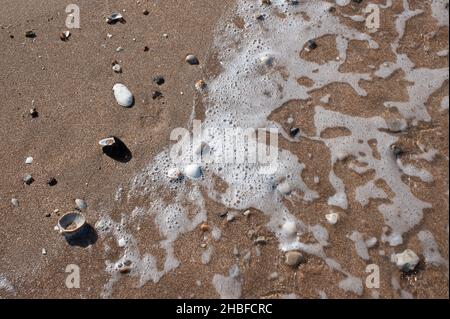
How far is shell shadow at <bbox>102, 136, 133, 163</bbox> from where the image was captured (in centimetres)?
417

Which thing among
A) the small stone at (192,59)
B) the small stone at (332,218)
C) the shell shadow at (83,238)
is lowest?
the small stone at (332,218)

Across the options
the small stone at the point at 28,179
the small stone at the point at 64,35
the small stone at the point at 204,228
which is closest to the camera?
the small stone at the point at 204,228

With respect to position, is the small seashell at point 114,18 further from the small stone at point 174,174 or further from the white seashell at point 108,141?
the small stone at point 174,174

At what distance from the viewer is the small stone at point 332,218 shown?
3.82 metres

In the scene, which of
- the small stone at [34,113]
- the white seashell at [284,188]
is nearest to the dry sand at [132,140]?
the small stone at [34,113]

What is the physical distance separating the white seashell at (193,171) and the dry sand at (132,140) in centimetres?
29

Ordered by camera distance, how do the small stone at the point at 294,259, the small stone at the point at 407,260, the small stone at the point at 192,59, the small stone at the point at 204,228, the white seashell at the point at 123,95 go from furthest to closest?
the small stone at the point at 192,59 → the white seashell at the point at 123,95 → the small stone at the point at 204,228 → the small stone at the point at 294,259 → the small stone at the point at 407,260

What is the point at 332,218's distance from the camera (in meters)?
3.83

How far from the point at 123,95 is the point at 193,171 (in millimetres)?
967

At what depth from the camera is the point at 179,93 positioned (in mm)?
4410

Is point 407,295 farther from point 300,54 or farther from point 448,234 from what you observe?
point 300,54

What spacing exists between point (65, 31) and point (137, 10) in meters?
0.73

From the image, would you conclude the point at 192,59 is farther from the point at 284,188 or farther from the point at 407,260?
the point at 407,260

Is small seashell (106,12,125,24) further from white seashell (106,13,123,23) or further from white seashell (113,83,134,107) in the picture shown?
white seashell (113,83,134,107)
